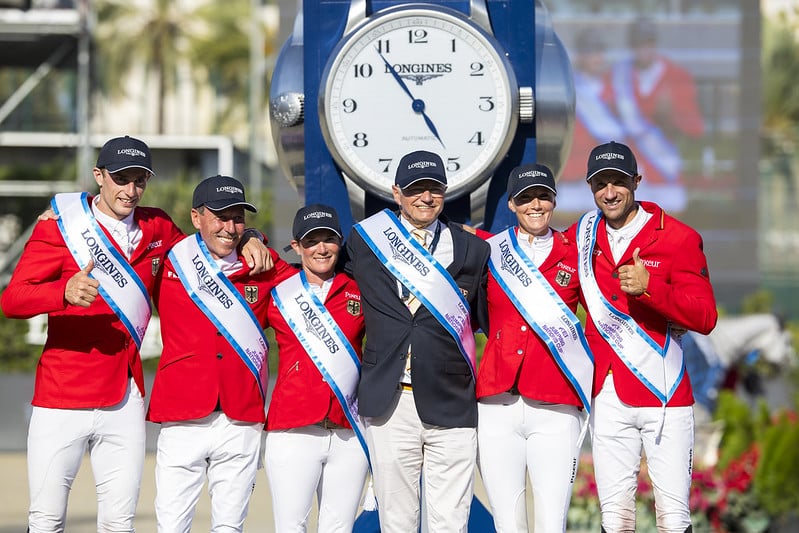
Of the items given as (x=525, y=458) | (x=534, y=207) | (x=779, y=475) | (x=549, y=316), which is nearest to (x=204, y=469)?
(x=525, y=458)

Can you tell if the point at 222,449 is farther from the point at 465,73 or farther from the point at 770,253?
the point at 770,253

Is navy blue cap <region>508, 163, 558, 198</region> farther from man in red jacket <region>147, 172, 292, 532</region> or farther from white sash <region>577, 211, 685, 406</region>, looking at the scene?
man in red jacket <region>147, 172, 292, 532</region>

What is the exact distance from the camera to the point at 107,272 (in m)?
5.28

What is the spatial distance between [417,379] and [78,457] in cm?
143

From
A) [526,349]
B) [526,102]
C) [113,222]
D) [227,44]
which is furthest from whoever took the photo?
[227,44]

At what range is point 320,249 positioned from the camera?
208 inches

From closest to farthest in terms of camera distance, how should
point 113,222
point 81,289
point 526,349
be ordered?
1. point 81,289
2. point 526,349
3. point 113,222

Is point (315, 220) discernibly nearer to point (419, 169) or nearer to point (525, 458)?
point (419, 169)

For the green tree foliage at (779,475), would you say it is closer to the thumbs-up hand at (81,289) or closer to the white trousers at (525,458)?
the white trousers at (525,458)

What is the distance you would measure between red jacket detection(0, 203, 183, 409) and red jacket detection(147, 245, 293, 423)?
0.44ft

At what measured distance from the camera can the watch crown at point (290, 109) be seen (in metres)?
5.72

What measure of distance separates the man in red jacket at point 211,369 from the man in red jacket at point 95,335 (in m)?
0.12

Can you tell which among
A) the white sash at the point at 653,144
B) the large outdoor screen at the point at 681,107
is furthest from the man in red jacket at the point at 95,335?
the white sash at the point at 653,144

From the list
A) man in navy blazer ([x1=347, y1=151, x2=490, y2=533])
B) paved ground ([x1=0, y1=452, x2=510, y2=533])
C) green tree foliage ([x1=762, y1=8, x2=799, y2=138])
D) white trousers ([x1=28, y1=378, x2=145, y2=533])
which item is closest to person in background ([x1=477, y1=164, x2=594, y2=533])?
man in navy blazer ([x1=347, y1=151, x2=490, y2=533])
